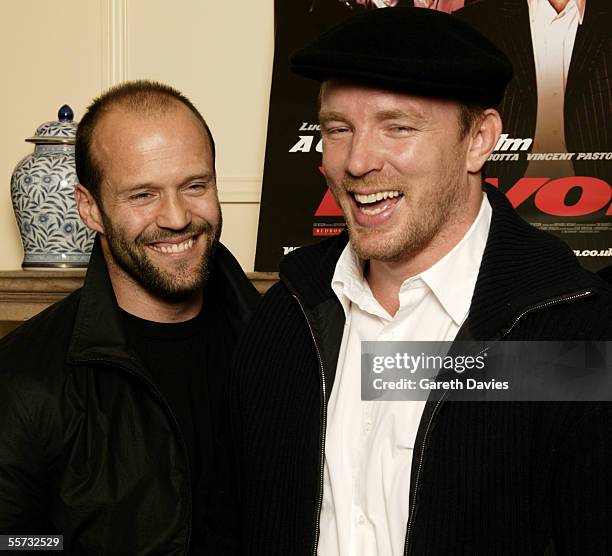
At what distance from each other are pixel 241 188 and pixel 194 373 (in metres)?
0.97

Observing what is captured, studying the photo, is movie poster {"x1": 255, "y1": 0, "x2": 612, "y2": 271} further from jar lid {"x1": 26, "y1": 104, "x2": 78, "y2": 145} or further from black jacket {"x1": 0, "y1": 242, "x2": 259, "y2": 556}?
black jacket {"x1": 0, "y1": 242, "x2": 259, "y2": 556}

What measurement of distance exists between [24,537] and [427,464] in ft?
2.60

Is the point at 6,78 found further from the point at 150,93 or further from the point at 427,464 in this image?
the point at 427,464

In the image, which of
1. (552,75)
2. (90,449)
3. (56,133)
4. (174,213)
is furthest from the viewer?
(56,133)

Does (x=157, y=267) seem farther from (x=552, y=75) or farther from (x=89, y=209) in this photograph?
(x=552, y=75)

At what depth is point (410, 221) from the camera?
136cm

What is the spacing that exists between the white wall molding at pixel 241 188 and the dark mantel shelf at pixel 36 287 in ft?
1.13

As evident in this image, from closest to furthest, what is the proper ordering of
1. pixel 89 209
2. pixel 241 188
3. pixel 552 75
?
pixel 89 209
pixel 552 75
pixel 241 188

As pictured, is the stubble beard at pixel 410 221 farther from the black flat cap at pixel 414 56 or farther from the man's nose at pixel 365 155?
the black flat cap at pixel 414 56

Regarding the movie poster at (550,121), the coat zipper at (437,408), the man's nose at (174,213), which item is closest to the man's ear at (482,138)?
the coat zipper at (437,408)

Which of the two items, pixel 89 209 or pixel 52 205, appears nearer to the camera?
pixel 89 209

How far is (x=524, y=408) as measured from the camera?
1.27m

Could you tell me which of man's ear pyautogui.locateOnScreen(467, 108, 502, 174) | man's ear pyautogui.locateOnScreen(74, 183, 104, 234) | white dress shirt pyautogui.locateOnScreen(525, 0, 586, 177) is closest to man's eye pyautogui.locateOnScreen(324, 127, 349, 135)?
man's ear pyautogui.locateOnScreen(467, 108, 502, 174)

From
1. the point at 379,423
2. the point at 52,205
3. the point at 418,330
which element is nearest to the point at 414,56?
the point at 418,330
